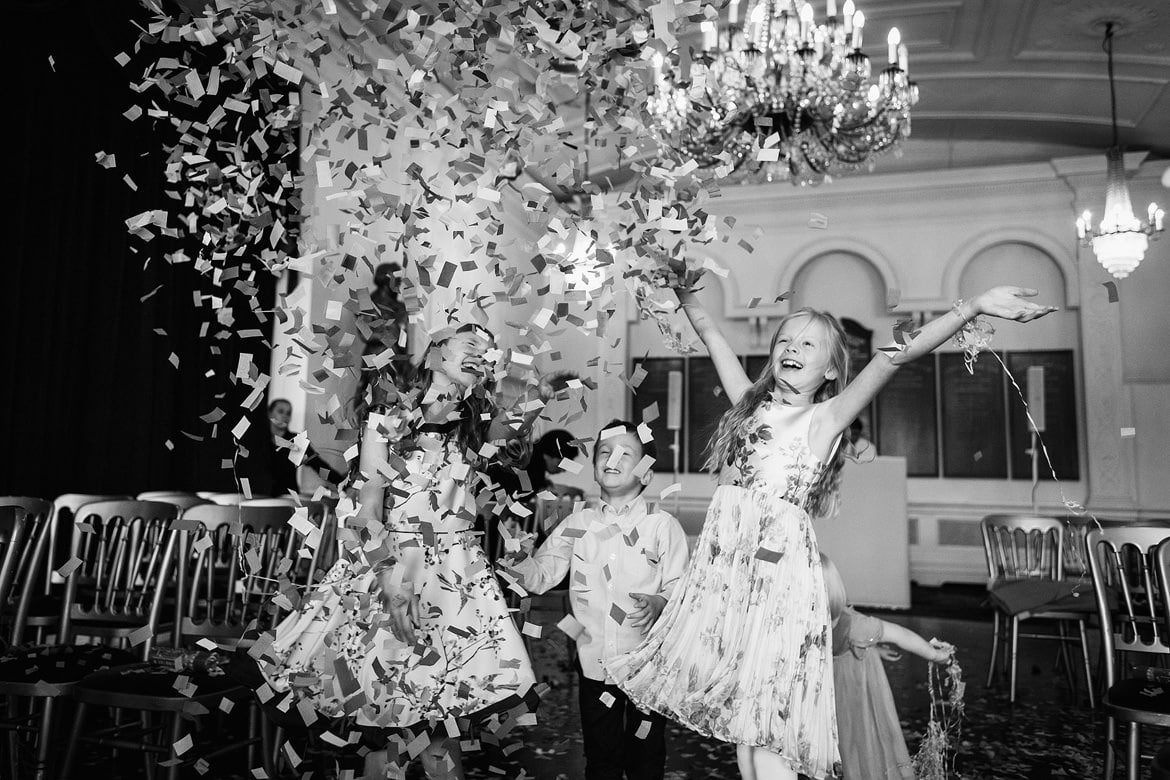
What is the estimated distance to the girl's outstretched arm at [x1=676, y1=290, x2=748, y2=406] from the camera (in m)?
1.92

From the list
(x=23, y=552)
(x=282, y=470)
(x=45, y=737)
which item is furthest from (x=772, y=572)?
(x=282, y=470)

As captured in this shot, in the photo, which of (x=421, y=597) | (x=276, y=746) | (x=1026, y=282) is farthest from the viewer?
(x=1026, y=282)

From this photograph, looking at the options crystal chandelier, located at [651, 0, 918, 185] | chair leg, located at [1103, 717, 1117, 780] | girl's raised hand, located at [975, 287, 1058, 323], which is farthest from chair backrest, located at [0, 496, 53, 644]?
chair leg, located at [1103, 717, 1117, 780]

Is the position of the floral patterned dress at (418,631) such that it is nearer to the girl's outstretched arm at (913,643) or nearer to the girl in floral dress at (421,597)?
the girl in floral dress at (421,597)

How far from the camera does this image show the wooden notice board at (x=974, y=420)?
8305 millimetres

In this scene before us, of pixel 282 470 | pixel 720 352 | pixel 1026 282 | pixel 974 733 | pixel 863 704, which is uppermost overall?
pixel 1026 282

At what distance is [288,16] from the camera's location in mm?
1681

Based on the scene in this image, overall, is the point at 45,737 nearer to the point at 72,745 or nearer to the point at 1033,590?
the point at 72,745

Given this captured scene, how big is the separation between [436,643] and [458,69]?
3.75ft

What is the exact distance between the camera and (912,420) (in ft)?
28.1

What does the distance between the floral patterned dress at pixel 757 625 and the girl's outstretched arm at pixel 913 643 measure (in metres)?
0.21

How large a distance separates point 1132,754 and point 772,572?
126 cm

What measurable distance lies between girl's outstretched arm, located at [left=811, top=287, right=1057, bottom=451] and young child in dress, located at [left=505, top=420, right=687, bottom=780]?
0.56m

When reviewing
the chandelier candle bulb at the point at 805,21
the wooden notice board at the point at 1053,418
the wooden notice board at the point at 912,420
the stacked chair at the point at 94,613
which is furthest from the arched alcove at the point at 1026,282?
the stacked chair at the point at 94,613
